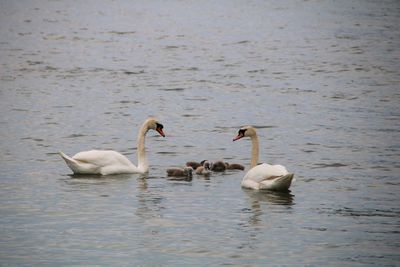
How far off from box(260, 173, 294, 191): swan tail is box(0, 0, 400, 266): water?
0.44 feet

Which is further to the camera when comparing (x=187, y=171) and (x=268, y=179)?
(x=187, y=171)

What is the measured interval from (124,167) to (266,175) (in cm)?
292

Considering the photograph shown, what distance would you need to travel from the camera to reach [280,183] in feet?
53.1

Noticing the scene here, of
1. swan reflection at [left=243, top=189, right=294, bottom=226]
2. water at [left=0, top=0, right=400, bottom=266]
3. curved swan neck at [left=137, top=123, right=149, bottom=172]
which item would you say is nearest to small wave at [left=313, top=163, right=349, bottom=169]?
water at [left=0, top=0, right=400, bottom=266]

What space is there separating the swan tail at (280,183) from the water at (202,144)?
134 mm

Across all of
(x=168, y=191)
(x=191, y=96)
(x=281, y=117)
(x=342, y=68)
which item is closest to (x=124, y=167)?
(x=168, y=191)

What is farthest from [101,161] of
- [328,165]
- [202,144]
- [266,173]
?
[328,165]

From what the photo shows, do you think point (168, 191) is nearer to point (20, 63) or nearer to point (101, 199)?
point (101, 199)

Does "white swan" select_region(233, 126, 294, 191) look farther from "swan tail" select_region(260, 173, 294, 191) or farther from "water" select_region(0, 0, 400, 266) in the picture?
"water" select_region(0, 0, 400, 266)

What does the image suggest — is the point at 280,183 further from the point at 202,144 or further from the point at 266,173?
the point at 202,144

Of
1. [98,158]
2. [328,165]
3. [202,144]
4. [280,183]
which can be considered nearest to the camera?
[280,183]

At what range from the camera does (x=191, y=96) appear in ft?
98.4

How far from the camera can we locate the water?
42.8 ft

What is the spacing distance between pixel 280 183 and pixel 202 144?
5.53 metres
